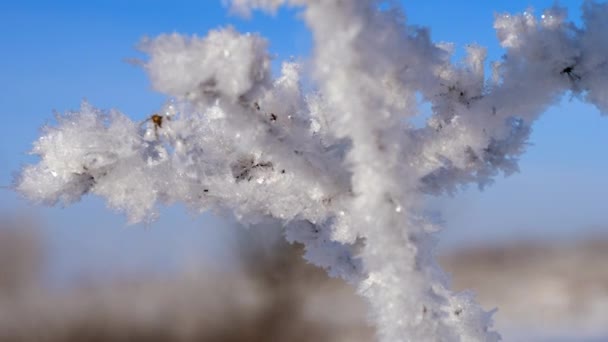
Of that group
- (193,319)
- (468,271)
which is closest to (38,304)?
(193,319)

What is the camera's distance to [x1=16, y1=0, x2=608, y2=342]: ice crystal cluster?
0.31 m

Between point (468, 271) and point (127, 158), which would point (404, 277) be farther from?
point (468, 271)

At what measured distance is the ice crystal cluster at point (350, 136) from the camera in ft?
1.00

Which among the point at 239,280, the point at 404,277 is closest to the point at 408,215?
the point at 404,277

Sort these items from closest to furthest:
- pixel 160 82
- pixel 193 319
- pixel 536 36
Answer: pixel 160 82
pixel 536 36
pixel 193 319

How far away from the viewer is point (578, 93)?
17.4 inches

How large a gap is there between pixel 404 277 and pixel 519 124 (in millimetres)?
224

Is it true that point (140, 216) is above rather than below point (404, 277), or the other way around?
above

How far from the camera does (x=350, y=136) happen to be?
31cm

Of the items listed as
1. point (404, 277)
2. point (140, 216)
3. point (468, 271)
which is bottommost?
point (404, 277)

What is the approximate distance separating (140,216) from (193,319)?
11.5 feet

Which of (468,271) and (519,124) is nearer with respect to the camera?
(519,124)

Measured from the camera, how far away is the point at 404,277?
0.33 meters

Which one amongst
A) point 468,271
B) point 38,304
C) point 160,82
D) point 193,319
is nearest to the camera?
point 160,82
